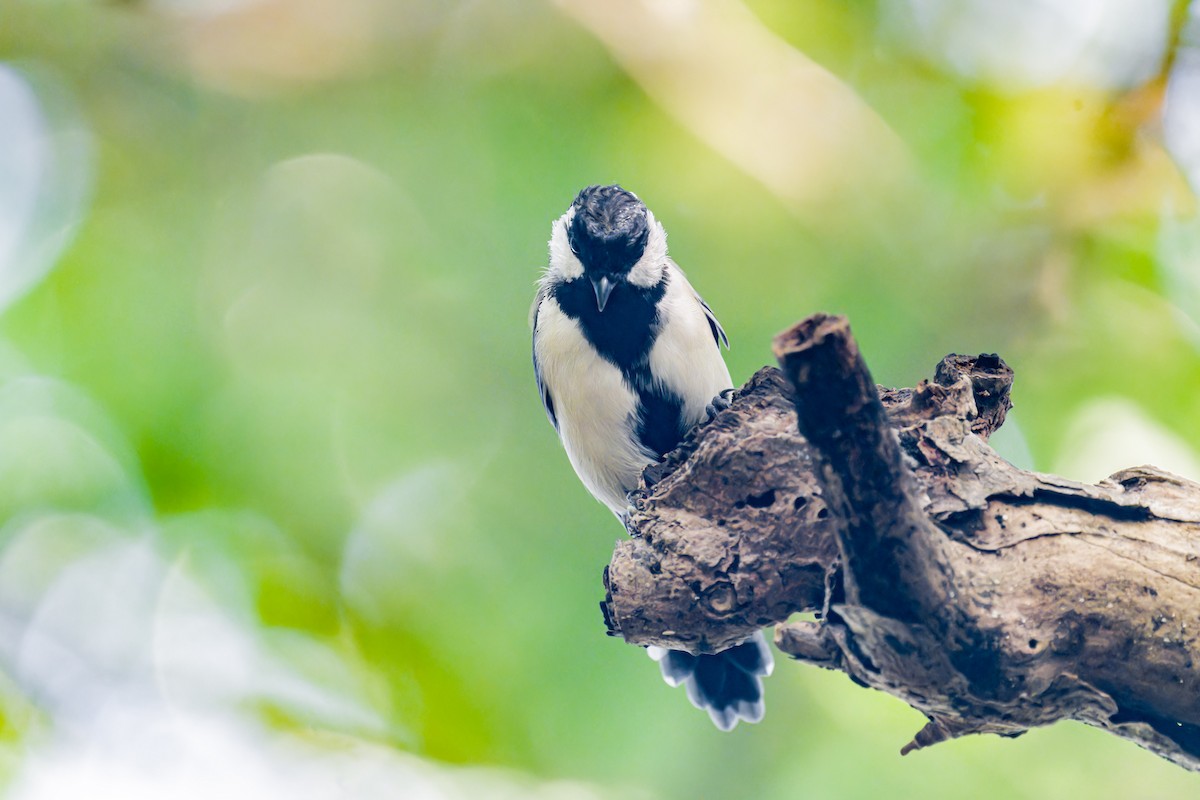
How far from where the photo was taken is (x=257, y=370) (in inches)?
130

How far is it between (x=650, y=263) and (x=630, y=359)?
0.26 m

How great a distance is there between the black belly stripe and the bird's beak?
60mm

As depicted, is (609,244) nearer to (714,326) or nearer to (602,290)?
(602,290)

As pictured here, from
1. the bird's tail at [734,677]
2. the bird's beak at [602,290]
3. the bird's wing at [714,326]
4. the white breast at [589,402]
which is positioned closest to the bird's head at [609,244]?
the bird's beak at [602,290]

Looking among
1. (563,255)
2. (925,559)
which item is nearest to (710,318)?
(563,255)

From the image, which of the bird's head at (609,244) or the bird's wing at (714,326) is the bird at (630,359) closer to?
the bird's head at (609,244)

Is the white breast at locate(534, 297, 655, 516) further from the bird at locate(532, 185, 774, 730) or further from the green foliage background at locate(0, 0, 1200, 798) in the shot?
the green foliage background at locate(0, 0, 1200, 798)

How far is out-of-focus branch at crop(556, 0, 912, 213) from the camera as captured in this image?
3316 mm

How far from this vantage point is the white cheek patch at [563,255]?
2439mm

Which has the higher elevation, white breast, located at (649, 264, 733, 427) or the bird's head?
the bird's head

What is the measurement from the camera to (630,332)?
2.38 m

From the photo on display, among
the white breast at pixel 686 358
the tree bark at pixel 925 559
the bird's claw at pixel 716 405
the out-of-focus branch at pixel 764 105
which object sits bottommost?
the tree bark at pixel 925 559

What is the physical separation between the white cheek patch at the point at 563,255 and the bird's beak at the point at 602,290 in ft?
0.38

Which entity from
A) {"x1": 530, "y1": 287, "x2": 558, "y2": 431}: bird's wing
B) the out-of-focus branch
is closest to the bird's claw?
{"x1": 530, "y1": 287, "x2": 558, "y2": 431}: bird's wing
